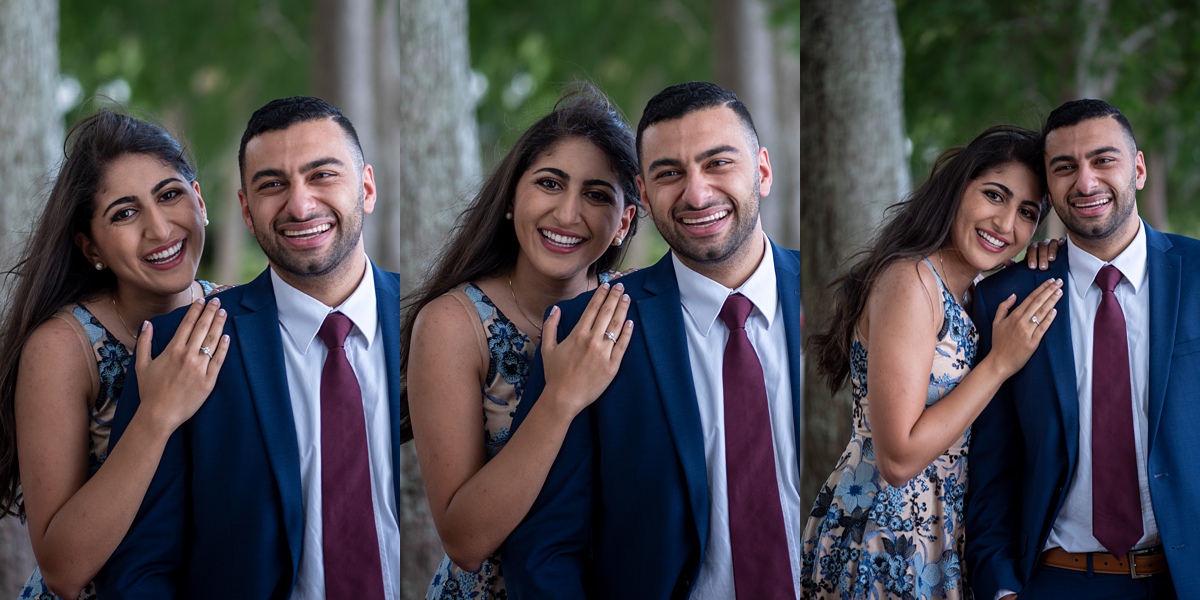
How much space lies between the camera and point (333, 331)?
3.06 metres

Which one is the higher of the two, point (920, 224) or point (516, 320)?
point (920, 224)

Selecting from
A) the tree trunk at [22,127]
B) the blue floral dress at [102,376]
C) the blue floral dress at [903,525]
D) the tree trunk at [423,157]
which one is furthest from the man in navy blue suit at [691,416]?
the tree trunk at [22,127]

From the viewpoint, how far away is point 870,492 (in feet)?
10.5

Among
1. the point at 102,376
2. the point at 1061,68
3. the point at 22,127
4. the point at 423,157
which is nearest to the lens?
the point at 102,376

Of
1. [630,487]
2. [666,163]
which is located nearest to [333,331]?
[630,487]

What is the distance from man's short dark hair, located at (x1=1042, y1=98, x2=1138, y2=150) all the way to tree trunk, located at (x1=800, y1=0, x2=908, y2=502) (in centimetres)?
65

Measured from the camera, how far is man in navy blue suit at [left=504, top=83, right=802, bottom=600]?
288 cm

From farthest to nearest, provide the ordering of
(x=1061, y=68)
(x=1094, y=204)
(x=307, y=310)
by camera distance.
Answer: (x=1061, y=68), (x=1094, y=204), (x=307, y=310)

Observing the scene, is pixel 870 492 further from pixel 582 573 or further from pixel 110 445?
pixel 110 445

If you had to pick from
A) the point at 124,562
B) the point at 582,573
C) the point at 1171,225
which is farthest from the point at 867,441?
the point at 124,562

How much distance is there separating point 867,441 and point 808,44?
1455 mm

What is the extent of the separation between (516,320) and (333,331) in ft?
1.85

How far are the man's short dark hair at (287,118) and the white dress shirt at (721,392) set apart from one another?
3.39 ft

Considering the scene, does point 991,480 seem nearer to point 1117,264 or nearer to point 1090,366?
point 1090,366
